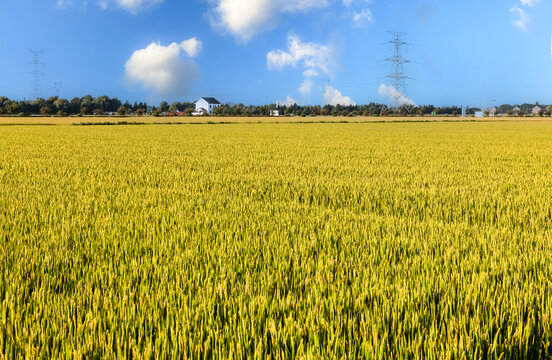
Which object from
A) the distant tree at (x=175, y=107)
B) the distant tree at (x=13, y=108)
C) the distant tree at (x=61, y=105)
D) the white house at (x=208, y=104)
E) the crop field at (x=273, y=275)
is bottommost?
the crop field at (x=273, y=275)

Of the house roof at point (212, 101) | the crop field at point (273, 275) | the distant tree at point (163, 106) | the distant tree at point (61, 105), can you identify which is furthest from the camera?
the house roof at point (212, 101)

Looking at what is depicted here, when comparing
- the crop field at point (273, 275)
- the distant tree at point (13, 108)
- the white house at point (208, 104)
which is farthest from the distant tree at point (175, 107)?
the crop field at point (273, 275)

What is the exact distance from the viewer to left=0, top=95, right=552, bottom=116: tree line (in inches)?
4471

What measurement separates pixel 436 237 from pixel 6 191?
8.04 m

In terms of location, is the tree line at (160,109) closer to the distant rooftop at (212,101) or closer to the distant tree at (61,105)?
the distant tree at (61,105)

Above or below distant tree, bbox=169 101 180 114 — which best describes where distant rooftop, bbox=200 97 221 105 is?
above

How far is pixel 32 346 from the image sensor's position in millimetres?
2219

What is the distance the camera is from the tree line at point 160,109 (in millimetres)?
113562

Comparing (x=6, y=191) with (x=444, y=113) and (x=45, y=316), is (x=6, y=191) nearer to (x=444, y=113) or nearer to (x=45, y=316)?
(x=45, y=316)

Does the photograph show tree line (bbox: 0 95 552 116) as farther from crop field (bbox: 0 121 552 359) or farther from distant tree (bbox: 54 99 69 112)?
crop field (bbox: 0 121 552 359)

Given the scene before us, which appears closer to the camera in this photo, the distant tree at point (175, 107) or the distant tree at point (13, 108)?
the distant tree at point (13, 108)

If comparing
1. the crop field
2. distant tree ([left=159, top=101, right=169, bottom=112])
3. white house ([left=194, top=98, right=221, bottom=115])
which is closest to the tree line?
distant tree ([left=159, top=101, right=169, bottom=112])

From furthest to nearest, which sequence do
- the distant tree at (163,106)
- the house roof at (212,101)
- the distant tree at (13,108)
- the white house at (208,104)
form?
the house roof at (212,101) → the white house at (208,104) → the distant tree at (163,106) → the distant tree at (13,108)

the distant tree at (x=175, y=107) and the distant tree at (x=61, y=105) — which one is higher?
the distant tree at (x=175, y=107)
